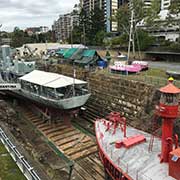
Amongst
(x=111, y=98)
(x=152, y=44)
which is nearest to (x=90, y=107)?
(x=111, y=98)

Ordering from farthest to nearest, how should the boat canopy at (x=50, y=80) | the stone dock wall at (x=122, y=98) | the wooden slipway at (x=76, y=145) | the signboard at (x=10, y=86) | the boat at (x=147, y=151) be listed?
the signboard at (x=10, y=86)
the boat canopy at (x=50, y=80)
the stone dock wall at (x=122, y=98)
the wooden slipway at (x=76, y=145)
the boat at (x=147, y=151)

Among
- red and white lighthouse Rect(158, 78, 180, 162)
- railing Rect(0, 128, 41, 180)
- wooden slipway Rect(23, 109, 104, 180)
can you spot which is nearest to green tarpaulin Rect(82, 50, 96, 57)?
wooden slipway Rect(23, 109, 104, 180)

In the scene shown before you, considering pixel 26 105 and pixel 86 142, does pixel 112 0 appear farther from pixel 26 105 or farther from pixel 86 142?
pixel 86 142

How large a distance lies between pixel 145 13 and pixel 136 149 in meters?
42.6

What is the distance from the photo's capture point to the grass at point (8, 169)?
9.88 m

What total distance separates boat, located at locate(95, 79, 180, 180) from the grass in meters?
3.99

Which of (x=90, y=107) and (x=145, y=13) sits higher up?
(x=145, y=13)

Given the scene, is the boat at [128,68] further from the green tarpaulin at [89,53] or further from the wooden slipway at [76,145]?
the wooden slipway at [76,145]

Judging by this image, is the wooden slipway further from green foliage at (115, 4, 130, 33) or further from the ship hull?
green foliage at (115, 4, 130, 33)

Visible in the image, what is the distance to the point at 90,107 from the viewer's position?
2622 centimetres

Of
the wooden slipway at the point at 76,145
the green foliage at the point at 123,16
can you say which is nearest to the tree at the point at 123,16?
the green foliage at the point at 123,16

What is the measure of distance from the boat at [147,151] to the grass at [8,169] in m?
3.99

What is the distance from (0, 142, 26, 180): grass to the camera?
32.4 ft

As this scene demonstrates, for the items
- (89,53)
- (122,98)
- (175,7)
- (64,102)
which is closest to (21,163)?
(64,102)
